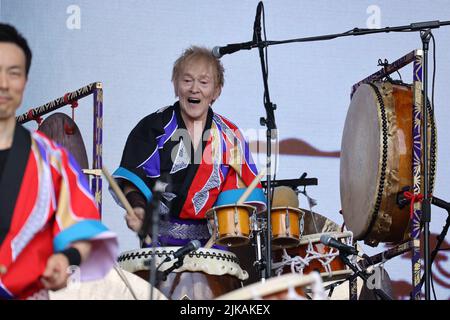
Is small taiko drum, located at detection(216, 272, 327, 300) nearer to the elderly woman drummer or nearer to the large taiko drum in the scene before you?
the elderly woman drummer

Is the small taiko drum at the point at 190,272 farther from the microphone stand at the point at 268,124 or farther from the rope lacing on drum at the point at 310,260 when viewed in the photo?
the rope lacing on drum at the point at 310,260

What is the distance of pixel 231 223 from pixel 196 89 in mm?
734

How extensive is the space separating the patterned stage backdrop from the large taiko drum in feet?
1.98

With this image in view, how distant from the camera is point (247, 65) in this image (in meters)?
5.04

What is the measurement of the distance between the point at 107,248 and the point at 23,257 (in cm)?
22

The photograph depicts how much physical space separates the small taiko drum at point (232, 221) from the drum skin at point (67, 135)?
92 cm

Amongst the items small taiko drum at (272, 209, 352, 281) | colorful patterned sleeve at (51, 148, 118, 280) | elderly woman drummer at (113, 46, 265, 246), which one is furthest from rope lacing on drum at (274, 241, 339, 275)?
colorful patterned sleeve at (51, 148, 118, 280)

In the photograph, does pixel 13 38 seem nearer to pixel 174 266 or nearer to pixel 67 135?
pixel 174 266

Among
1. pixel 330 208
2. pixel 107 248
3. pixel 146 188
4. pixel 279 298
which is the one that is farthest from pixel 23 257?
pixel 330 208

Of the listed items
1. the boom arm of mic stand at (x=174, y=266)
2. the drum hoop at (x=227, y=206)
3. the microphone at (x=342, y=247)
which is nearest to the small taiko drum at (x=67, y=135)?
the drum hoop at (x=227, y=206)

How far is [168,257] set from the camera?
354 cm

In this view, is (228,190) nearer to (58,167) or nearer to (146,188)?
(146,188)

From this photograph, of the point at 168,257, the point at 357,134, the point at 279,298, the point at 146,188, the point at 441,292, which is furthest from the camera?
the point at 441,292

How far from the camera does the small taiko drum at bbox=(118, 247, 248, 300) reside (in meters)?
→ 3.61
